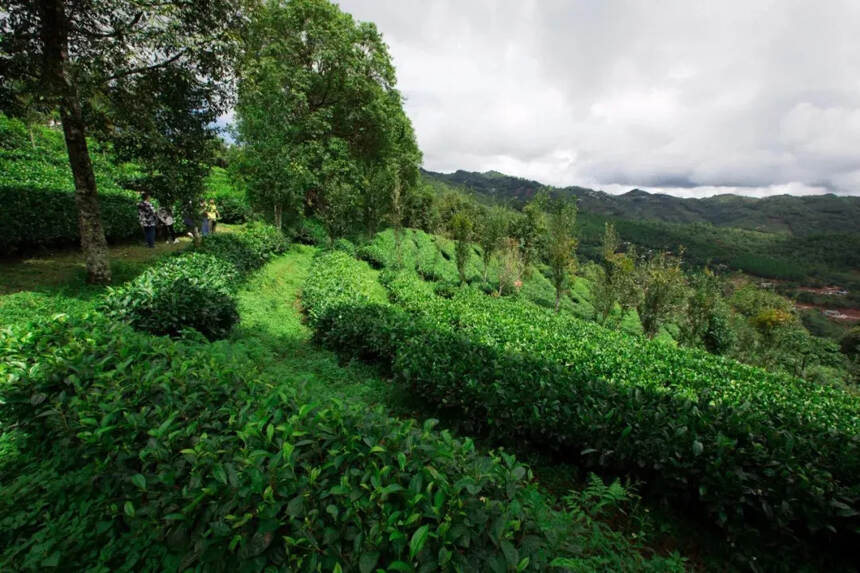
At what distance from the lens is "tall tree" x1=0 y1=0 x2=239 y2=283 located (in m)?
6.23

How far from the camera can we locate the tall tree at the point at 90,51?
6.23 metres

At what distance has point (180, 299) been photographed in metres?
6.44

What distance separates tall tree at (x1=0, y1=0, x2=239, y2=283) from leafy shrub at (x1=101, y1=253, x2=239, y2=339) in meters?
2.18

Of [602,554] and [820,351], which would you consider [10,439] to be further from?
[820,351]

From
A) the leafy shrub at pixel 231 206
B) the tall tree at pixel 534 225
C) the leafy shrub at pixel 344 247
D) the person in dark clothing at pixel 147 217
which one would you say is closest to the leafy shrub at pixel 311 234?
the leafy shrub at pixel 344 247

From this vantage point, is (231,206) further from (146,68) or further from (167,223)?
(146,68)

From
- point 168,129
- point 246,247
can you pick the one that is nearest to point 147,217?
point 246,247

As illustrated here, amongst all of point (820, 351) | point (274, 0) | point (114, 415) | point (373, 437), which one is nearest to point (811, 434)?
point (373, 437)

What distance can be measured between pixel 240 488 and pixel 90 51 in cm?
1001

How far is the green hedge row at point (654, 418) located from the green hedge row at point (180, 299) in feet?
8.00

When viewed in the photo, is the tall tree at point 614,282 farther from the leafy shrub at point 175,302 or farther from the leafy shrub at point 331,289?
the leafy shrub at point 175,302

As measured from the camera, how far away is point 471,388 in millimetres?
5137

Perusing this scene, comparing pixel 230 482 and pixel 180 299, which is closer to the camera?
pixel 230 482

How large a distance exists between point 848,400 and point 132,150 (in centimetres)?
1756
